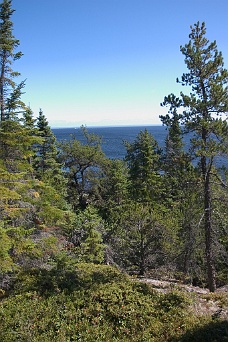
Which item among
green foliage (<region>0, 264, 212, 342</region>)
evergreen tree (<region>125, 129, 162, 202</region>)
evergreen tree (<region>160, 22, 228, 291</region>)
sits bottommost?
green foliage (<region>0, 264, 212, 342</region>)

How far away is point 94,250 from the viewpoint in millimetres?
16828

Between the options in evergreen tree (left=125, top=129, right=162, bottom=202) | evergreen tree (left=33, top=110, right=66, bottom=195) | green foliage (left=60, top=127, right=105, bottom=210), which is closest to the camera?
evergreen tree (left=33, top=110, right=66, bottom=195)

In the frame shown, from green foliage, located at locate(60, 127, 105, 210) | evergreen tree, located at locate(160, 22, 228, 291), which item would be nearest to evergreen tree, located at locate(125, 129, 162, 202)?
green foliage, located at locate(60, 127, 105, 210)

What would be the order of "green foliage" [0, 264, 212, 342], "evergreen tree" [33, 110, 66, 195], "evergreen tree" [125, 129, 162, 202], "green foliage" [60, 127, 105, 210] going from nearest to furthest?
"green foliage" [0, 264, 212, 342] → "evergreen tree" [33, 110, 66, 195] → "evergreen tree" [125, 129, 162, 202] → "green foliage" [60, 127, 105, 210]

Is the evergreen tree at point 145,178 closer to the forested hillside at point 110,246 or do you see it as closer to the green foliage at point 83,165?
the green foliage at point 83,165

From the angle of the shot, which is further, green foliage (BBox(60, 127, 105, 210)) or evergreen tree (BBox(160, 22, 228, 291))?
green foliage (BBox(60, 127, 105, 210))

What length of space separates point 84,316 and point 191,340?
3617mm

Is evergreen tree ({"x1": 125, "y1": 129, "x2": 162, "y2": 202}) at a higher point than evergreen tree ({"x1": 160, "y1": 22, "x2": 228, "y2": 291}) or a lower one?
lower

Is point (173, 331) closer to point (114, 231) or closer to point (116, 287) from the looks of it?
point (116, 287)

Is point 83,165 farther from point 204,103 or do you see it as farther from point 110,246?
point 204,103

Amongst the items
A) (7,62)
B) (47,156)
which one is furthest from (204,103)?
(47,156)

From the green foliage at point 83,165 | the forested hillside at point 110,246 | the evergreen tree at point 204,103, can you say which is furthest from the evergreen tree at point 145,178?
the evergreen tree at point 204,103

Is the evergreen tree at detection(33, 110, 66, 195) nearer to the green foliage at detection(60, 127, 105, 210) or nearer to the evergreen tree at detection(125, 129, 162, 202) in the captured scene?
the green foliage at detection(60, 127, 105, 210)

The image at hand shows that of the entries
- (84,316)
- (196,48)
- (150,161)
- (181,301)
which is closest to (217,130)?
(196,48)
